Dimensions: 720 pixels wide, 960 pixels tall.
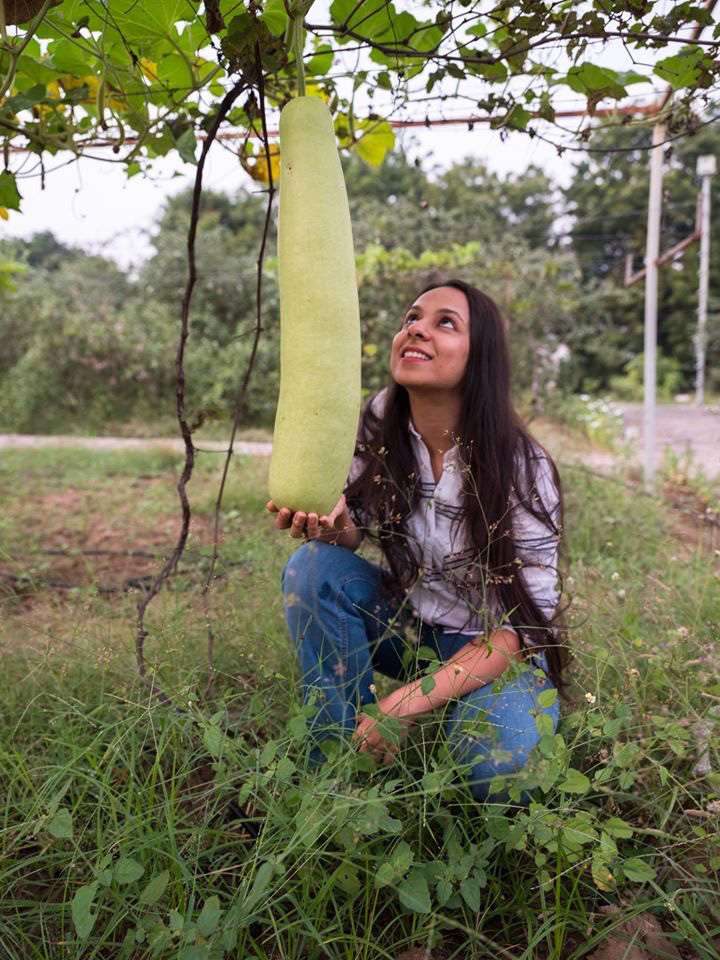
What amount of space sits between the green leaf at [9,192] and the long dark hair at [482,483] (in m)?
0.86

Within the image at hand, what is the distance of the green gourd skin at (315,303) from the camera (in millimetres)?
852

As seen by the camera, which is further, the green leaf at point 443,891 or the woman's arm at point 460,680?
the woman's arm at point 460,680

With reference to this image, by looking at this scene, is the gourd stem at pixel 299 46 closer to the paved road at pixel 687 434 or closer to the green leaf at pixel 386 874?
the green leaf at pixel 386 874

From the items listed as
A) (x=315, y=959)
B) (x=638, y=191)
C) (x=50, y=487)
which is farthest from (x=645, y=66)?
(x=638, y=191)

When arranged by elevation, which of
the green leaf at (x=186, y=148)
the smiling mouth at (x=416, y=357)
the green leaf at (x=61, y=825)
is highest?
the green leaf at (x=186, y=148)

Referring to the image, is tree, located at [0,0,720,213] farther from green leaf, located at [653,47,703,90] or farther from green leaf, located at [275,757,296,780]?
green leaf, located at [275,757,296,780]

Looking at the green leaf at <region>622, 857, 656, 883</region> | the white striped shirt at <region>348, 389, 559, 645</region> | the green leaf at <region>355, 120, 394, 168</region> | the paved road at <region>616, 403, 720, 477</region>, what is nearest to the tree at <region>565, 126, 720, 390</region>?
the paved road at <region>616, 403, 720, 477</region>

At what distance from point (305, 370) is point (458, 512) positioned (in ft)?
2.62

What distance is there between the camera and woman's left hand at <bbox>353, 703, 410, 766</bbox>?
1.14m

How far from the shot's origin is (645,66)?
1.23 meters

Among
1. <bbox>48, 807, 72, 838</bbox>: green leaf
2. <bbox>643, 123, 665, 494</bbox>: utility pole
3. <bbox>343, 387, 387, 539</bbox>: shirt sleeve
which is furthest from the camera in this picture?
<bbox>643, 123, 665, 494</bbox>: utility pole

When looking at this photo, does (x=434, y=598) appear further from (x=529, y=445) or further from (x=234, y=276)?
(x=234, y=276)

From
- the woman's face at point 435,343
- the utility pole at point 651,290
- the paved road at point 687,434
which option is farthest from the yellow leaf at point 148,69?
the paved road at point 687,434

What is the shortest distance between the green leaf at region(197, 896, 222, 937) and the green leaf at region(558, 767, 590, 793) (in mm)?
A: 485
